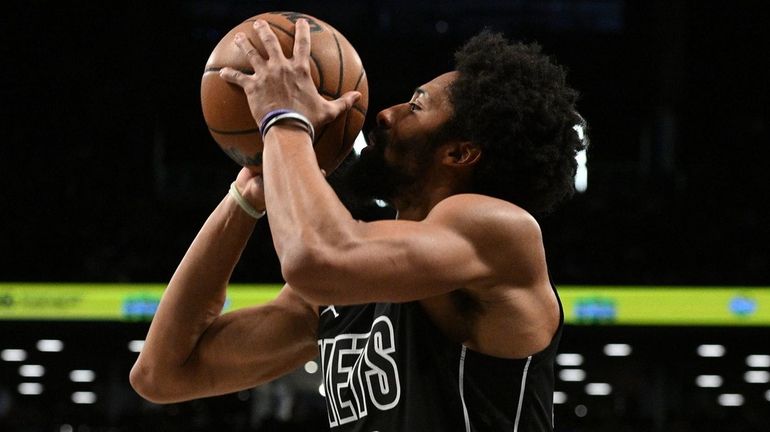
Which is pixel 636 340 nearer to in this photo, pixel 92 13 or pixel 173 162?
pixel 173 162

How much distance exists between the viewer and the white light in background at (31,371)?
16.5m

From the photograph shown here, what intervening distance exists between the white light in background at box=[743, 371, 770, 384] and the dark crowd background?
273 centimetres

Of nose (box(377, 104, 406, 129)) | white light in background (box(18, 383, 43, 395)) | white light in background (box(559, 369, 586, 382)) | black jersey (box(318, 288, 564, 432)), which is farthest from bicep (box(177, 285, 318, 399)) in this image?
white light in background (box(18, 383, 43, 395))

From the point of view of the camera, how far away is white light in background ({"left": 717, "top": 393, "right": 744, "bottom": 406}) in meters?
16.2

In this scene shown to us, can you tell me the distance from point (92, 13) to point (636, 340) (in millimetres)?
9533

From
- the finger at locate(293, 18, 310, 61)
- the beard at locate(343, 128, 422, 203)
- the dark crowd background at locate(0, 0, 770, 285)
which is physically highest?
the dark crowd background at locate(0, 0, 770, 285)

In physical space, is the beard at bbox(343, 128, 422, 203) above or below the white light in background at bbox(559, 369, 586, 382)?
below

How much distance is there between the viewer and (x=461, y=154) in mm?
2568

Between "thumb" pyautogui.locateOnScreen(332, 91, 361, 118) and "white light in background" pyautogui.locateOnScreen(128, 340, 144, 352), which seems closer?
"thumb" pyautogui.locateOnScreen(332, 91, 361, 118)

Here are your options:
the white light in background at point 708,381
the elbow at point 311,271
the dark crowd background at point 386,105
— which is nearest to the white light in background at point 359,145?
the elbow at point 311,271

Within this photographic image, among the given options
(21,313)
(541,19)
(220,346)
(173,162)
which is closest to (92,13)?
(173,162)

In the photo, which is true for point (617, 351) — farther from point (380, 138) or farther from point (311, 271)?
point (311, 271)

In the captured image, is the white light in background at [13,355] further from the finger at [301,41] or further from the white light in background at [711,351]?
the finger at [301,41]

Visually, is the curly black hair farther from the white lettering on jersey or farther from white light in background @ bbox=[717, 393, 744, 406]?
white light in background @ bbox=[717, 393, 744, 406]
